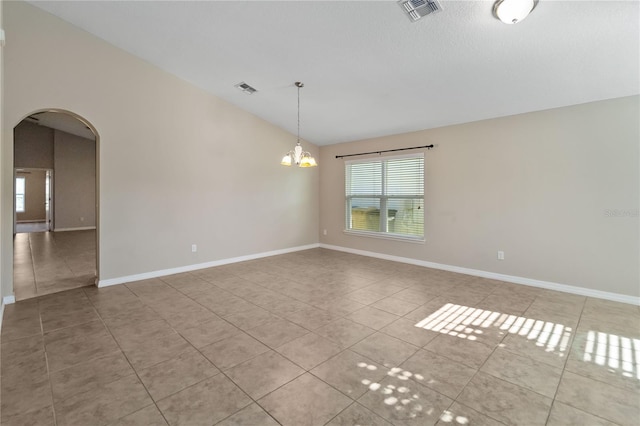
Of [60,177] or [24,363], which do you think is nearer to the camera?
[24,363]

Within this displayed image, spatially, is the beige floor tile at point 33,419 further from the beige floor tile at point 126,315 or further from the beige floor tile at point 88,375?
the beige floor tile at point 126,315

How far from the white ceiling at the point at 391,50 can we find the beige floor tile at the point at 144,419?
135 inches

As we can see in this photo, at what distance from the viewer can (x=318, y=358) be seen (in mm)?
2285

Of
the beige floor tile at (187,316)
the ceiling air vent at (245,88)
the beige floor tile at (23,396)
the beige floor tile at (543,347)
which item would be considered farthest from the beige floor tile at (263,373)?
the ceiling air vent at (245,88)

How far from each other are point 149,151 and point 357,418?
4431mm

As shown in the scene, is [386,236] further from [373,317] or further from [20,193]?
[20,193]

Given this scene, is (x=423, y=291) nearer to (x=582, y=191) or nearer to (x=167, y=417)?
(x=582, y=191)

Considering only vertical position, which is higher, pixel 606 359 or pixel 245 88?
pixel 245 88

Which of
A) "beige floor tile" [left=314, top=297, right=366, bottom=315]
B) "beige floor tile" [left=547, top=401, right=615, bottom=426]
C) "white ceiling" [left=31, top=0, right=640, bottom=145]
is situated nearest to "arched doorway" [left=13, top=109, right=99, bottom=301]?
"white ceiling" [left=31, top=0, right=640, bottom=145]

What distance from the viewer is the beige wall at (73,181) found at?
9.30m

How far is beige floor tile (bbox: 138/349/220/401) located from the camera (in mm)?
1920

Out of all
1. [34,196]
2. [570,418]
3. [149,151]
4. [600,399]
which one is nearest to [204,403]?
[570,418]

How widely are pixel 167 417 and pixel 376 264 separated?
4.24 m

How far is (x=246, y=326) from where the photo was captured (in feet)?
9.37
